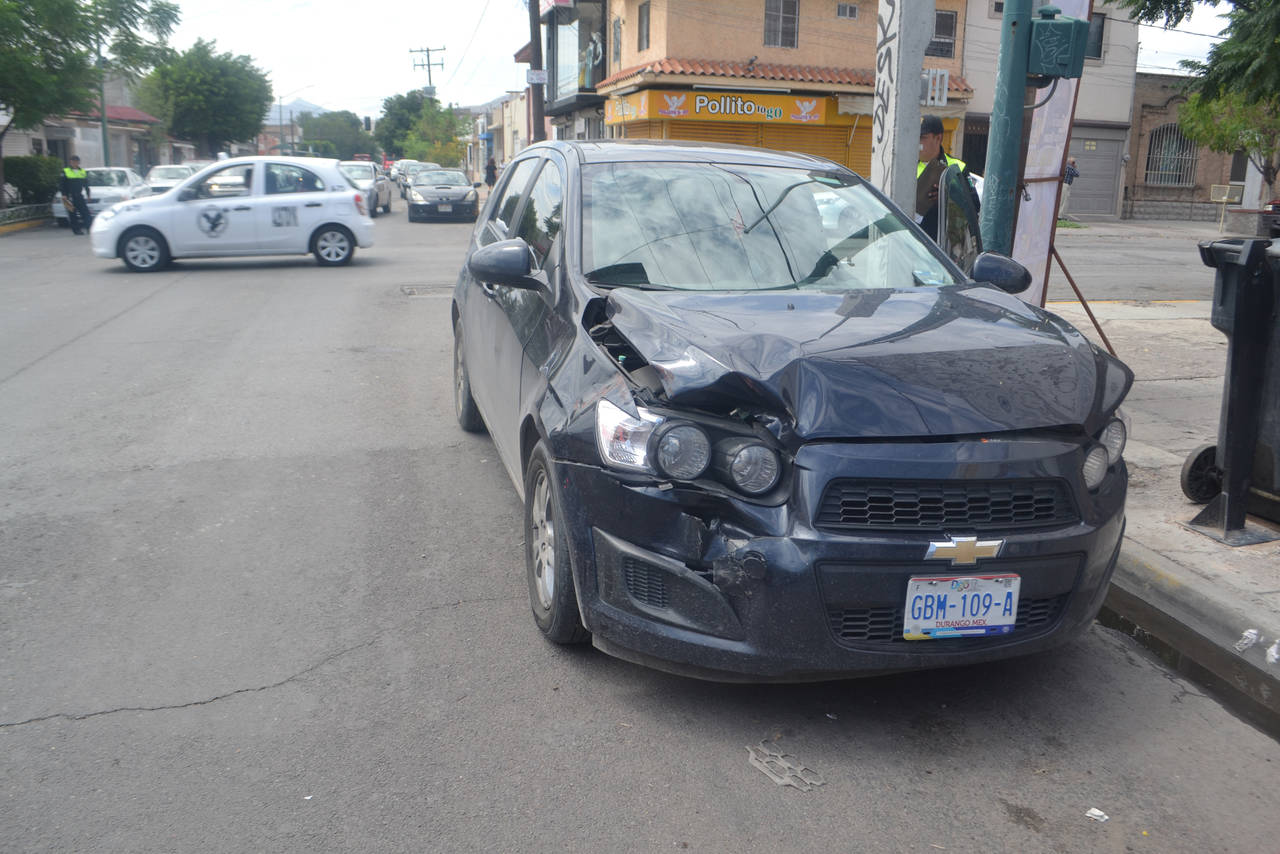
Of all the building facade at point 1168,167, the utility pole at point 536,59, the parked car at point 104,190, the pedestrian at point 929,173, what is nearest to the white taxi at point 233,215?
the pedestrian at point 929,173

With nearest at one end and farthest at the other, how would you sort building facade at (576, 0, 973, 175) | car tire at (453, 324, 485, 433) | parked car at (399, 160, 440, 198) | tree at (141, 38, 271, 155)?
car tire at (453, 324, 485, 433) → building facade at (576, 0, 973, 175) → parked car at (399, 160, 440, 198) → tree at (141, 38, 271, 155)

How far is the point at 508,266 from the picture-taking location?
4.31 metres

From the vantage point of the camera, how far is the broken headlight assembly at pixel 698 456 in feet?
10.0

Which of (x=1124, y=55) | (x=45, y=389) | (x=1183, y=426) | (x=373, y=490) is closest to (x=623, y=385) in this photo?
(x=373, y=490)

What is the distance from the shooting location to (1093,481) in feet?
10.9

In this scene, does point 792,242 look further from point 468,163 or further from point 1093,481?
point 468,163

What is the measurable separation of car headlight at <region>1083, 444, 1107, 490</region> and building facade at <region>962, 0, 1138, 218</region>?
3064 centimetres

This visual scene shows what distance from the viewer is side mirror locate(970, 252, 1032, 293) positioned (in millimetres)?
4520

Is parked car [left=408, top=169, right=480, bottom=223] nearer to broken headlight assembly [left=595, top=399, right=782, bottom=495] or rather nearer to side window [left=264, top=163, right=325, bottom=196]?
side window [left=264, top=163, right=325, bottom=196]

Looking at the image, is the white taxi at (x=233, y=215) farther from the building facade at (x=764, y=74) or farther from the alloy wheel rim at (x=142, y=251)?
the building facade at (x=764, y=74)

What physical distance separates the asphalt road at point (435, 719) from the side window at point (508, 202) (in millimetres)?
1368

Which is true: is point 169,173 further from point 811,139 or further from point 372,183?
point 811,139

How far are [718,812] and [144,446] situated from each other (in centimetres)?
481

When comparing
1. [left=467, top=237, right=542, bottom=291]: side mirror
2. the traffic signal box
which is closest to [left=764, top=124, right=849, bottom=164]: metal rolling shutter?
the traffic signal box
